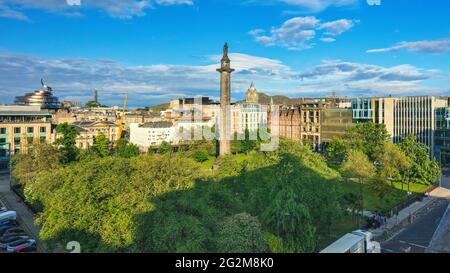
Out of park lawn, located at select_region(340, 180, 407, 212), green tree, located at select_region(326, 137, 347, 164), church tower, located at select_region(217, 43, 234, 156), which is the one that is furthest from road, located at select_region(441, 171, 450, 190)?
church tower, located at select_region(217, 43, 234, 156)

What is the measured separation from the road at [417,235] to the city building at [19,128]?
67673 mm

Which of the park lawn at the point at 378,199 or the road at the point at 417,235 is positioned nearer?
the road at the point at 417,235

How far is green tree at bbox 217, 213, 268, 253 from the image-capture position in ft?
57.9

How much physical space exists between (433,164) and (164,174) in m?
47.1

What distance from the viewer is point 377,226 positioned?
3466 cm

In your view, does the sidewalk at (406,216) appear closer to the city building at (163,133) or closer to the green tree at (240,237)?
the green tree at (240,237)

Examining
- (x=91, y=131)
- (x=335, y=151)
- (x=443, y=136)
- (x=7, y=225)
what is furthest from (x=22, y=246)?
(x=443, y=136)

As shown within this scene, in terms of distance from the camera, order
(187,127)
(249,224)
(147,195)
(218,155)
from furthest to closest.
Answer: (187,127) → (218,155) → (147,195) → (249,224)

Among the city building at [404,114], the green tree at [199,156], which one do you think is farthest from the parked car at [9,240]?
the city building at [404,114]

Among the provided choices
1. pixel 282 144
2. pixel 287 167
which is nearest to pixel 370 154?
pixel 282 144

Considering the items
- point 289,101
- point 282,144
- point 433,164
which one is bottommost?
point 433,164

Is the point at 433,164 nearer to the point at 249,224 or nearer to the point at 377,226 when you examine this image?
the point at 377,226

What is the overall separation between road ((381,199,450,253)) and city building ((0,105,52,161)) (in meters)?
67.7

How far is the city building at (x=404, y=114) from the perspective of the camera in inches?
2835
